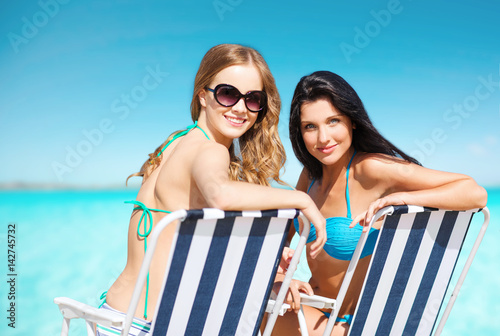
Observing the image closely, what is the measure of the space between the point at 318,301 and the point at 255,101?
3.72ft

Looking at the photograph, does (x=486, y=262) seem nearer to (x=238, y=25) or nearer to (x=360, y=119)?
(x=360, y=119)

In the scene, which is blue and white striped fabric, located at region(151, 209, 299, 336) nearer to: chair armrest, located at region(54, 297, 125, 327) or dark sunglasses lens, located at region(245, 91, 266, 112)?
chair armrest, located at region(54, 297, 125, 327)

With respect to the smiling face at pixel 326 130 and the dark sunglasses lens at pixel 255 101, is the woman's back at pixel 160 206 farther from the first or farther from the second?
the smiling face at pixel 326 130

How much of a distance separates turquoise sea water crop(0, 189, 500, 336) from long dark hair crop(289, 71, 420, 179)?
5.19 metres

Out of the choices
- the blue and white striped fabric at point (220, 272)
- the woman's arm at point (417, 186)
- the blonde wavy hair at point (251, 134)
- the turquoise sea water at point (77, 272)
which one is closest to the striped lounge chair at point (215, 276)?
the blue and white striped fabric at point (220, 272)

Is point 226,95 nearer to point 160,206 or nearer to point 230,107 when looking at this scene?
point 230,107

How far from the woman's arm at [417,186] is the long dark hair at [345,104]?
0.09 m

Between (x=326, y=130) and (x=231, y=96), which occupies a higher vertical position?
(x=326, y=130)

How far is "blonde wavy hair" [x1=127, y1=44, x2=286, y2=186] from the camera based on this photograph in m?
2.37

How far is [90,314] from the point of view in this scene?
5.63 feet

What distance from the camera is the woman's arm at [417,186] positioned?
2.13m

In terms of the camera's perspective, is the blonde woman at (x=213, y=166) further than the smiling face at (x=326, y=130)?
No

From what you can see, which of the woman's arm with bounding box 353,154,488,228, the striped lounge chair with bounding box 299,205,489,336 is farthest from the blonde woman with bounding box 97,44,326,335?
the woman's arm with bounding box 353,154,488,228

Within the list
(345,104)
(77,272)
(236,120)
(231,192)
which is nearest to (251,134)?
(236,120)
